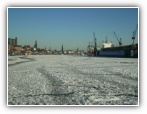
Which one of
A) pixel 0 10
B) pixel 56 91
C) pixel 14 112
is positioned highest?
pixel 0 10

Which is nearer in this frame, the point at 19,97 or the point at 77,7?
the point at 19,97

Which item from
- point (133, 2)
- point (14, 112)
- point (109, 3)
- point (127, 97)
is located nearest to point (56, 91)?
point (14, 112)

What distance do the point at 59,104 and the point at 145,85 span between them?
6.80 ft

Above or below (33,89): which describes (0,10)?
above

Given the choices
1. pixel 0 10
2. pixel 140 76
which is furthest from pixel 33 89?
pixel 140 76

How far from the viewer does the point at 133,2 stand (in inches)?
212

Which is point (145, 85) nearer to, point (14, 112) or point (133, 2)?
point (133, 2)

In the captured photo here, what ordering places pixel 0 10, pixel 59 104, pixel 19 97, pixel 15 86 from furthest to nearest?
1. pixel 15 86
2. pixel 0 10
3. pixel 19 97
4. pixel 59 104

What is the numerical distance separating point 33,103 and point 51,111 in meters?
0.41

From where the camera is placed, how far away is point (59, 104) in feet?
15.1

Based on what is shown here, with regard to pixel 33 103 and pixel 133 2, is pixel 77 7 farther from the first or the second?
pixel 33 103

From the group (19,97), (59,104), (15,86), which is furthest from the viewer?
(15,86)

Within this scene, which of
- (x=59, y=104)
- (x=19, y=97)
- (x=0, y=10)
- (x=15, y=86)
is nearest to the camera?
(x=59, y=104)

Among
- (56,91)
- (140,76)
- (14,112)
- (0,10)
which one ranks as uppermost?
(0,10)
